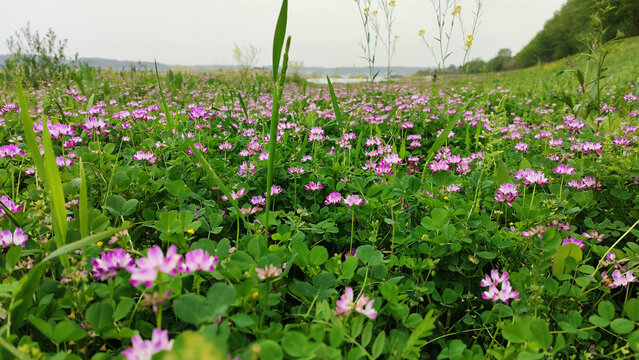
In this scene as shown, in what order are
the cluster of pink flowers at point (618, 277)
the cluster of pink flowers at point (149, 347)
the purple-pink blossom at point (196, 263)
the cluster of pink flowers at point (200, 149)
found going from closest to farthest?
the cluster of pink flowers at point (149, 347), the purple-pink blossom at point (196, 263), the cluster of pink flowers at point (618, 277), the cluster of pink flowers at point (200, 149)

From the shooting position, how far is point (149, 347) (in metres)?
0.75

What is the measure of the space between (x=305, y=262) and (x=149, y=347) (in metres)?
0.61

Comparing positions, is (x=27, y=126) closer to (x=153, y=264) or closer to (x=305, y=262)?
(x=153, y=264)

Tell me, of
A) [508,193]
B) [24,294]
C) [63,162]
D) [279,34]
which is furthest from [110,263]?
[508,193]

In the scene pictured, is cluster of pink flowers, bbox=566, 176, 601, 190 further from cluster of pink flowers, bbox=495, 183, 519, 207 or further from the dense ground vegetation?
cluster of pink flowers, bbox=495, 183, 519, 207

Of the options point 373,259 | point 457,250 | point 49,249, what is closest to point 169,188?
point 49,249

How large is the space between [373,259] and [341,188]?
74cm

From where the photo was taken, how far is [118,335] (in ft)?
2.89

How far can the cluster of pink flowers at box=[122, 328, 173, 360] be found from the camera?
2.37 ft

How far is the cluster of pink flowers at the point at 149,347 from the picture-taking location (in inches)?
28.5

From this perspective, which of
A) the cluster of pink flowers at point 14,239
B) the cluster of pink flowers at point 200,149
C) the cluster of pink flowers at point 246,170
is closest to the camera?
the cluster of pink flowers at point 14,239

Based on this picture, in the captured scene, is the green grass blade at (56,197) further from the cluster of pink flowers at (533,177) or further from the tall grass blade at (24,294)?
the cluster of pink flowers at (533,177)

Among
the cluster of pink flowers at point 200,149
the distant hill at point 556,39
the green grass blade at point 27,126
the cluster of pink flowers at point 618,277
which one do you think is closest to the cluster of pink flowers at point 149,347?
the green grass blade at point 27,126

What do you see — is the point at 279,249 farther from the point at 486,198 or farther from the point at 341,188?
the point at 486,198
